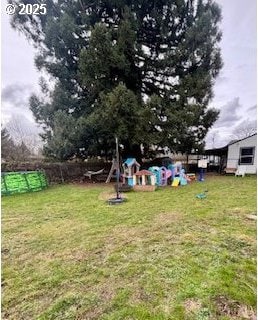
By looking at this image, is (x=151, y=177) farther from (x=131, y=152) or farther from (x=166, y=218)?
(x=166, y=218)

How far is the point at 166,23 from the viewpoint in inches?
435

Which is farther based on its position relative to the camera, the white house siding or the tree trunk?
the white house siding

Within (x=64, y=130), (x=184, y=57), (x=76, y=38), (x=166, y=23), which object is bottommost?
(x=64, y=130)

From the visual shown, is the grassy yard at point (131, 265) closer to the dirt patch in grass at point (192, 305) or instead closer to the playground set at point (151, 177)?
the dirt patch in grass at point (192, 305)

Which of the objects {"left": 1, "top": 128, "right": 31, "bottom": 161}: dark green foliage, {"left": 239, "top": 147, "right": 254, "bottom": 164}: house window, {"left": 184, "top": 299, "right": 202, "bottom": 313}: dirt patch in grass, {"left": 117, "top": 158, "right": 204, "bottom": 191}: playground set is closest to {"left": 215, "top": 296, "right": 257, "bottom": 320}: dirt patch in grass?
{"left": 184, "top": 299, "right": 202, "bottom": 313}: dirt patch in grass

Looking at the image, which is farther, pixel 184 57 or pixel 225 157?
pixel 225 157

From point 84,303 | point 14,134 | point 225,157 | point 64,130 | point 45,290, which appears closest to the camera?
point 84,303

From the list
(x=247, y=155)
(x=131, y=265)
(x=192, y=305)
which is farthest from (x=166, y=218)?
(x=247, y=155)

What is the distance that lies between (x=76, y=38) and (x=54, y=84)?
8.02ft

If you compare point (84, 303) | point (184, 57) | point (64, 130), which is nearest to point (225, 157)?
point (184, 57)

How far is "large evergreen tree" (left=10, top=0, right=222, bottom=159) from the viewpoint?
972 centimetres

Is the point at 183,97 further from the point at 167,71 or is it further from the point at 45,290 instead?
the point at 45,290

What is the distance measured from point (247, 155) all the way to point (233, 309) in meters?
12.3

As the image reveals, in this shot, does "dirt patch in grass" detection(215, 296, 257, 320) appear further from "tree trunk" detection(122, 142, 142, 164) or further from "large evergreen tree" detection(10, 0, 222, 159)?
"tree trunk" detection(122, 142, 142, 164)
